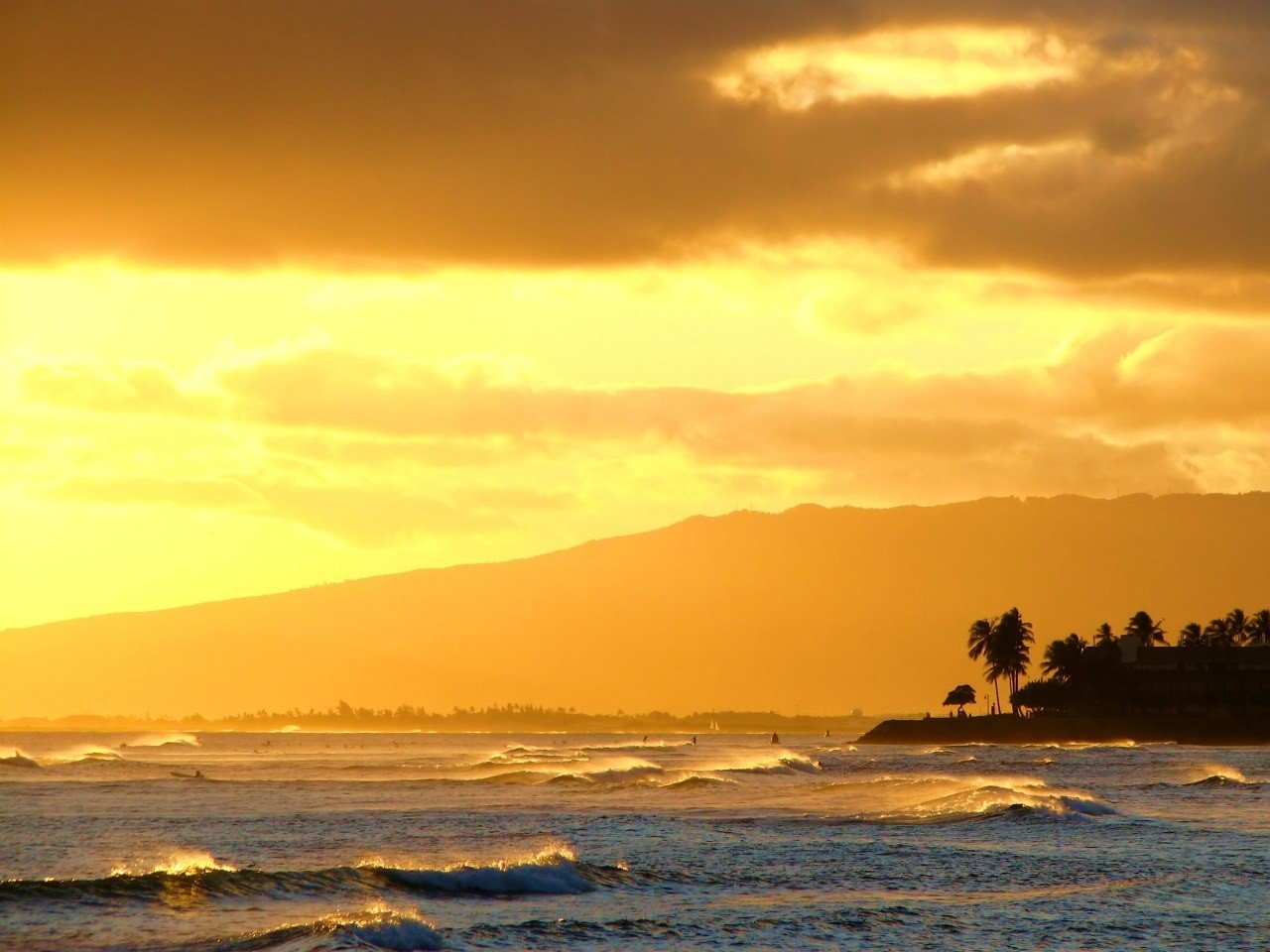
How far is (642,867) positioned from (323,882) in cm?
1033

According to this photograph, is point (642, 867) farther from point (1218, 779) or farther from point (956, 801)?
point (1218, 779)

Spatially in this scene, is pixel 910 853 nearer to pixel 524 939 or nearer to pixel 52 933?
pixel 524 939

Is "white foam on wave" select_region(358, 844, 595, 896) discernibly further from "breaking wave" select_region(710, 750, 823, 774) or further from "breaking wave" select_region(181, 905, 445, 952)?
"breaking wave" select_region(710, 750, 823, 774)

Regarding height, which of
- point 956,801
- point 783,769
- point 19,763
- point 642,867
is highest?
point 956,801

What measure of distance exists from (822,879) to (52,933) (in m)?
21.3

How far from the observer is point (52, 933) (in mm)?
35438

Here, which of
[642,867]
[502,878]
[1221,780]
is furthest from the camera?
[1221,780]

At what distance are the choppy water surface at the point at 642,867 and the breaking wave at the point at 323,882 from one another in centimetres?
10

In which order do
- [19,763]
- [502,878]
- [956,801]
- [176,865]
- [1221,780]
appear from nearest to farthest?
[502,878] → [176,865] → [956,801] → [1221,780] → [19,763]

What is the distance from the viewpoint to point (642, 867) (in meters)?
49.1

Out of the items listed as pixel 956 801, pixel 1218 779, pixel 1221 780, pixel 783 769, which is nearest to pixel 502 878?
pixel 956 801

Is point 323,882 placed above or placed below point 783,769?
above

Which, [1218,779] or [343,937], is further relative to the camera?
[1218,779]

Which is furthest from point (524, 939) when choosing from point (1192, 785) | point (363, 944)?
point (1192, 785)
